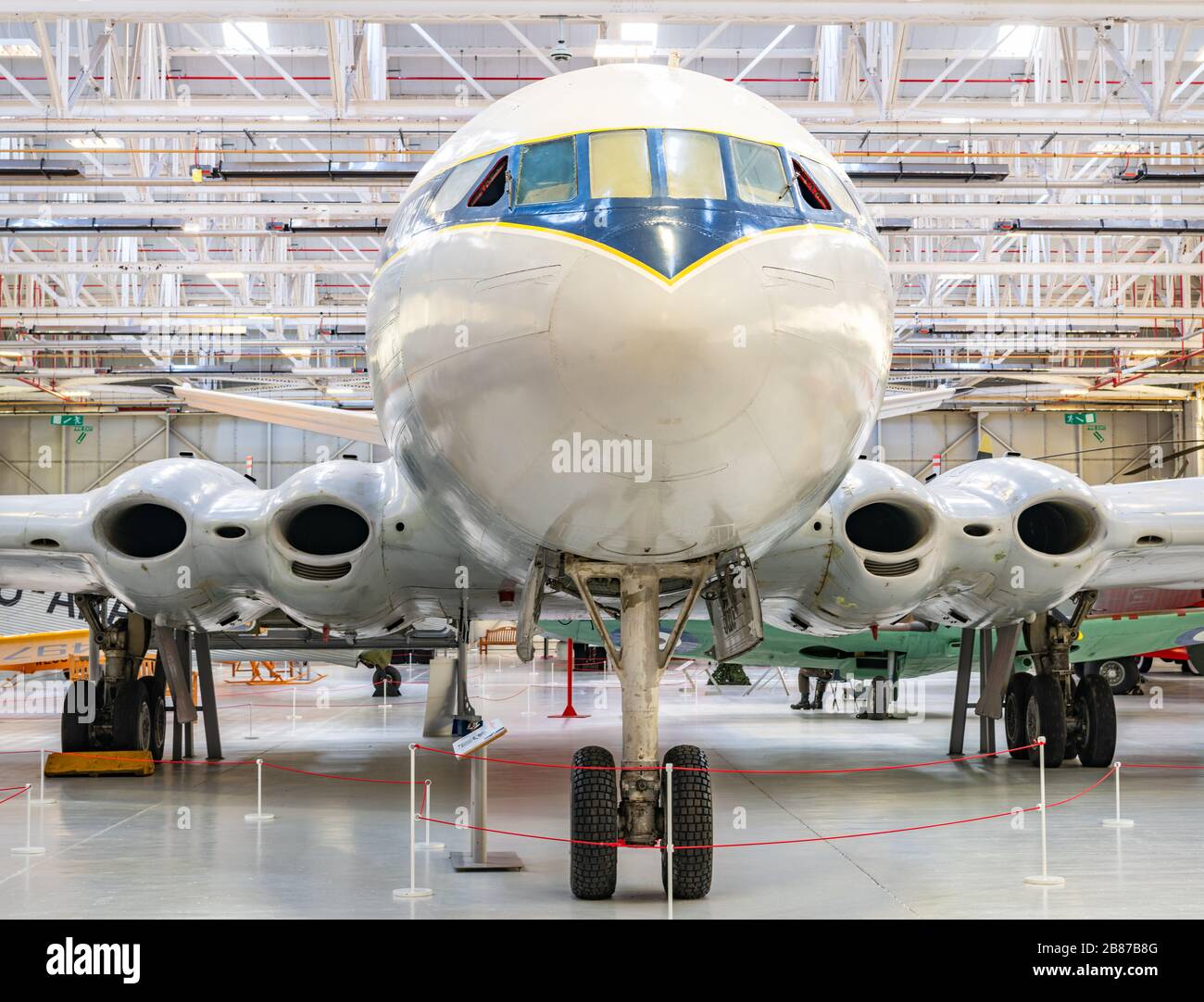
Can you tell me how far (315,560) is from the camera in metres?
7.84

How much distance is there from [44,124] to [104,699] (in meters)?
7.61

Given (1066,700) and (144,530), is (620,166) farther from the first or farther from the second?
(1066,700)

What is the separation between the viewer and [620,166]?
175 inches

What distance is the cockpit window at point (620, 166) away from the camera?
4312mm

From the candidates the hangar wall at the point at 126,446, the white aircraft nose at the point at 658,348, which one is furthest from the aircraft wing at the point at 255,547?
the hangar wall at the point at 126,446

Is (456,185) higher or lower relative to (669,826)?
higher

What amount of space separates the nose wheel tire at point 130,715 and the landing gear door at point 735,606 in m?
6.29

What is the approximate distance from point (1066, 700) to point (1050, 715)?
0.17 m

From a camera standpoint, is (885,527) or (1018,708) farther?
(1018,708)

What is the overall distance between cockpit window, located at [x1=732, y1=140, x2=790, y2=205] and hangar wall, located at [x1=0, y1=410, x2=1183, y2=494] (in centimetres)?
3558

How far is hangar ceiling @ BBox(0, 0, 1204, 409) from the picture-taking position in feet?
45.4

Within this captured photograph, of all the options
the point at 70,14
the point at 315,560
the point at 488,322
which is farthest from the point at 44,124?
the point at 488,322

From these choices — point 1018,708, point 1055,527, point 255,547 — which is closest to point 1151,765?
point 1018,708
